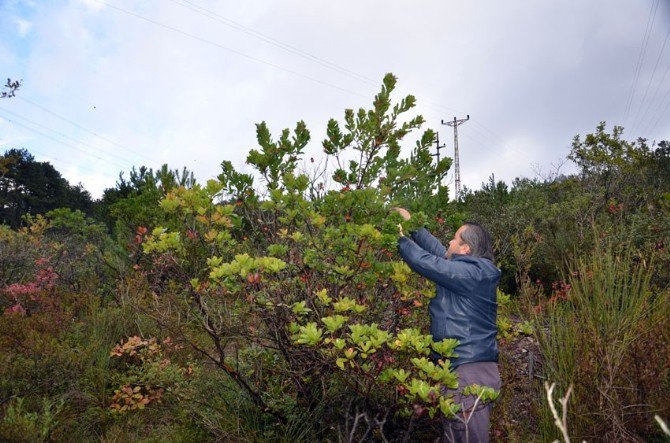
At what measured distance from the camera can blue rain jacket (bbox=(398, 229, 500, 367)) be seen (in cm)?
244

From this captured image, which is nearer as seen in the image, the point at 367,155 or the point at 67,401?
the point at 367,155

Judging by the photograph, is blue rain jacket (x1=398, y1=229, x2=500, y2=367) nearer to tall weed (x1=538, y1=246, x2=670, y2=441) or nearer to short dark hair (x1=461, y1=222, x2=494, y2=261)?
short dark hair (x1=461, y1=222, x2=494, y2=261)

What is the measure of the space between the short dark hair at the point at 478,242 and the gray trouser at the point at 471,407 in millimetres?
634

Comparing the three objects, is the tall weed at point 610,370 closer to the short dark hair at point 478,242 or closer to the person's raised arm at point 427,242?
the short dark hair at point 478,242

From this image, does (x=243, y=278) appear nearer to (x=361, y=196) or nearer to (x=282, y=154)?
(x=361, y=196)

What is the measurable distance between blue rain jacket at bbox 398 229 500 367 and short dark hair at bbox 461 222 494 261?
0.12 meters

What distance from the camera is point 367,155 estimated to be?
3.53 meters

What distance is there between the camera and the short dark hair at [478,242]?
270 cm

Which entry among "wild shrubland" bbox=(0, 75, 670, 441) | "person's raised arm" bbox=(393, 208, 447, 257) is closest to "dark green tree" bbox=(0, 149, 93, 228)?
"wild shrubland" bbox=(0, 75, 670, 441)

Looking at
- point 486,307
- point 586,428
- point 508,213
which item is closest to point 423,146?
point 486,307

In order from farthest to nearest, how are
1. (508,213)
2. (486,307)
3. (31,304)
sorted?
(508,213)
(31,304)
(486,307)

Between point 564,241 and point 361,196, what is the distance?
22.5 feet

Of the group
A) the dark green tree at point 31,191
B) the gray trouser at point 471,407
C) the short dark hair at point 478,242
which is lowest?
the gray trouser at point 471,407

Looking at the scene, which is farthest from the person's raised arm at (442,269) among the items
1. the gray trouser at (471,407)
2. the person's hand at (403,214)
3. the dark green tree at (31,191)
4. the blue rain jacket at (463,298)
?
the dark green tree at (31,191)
